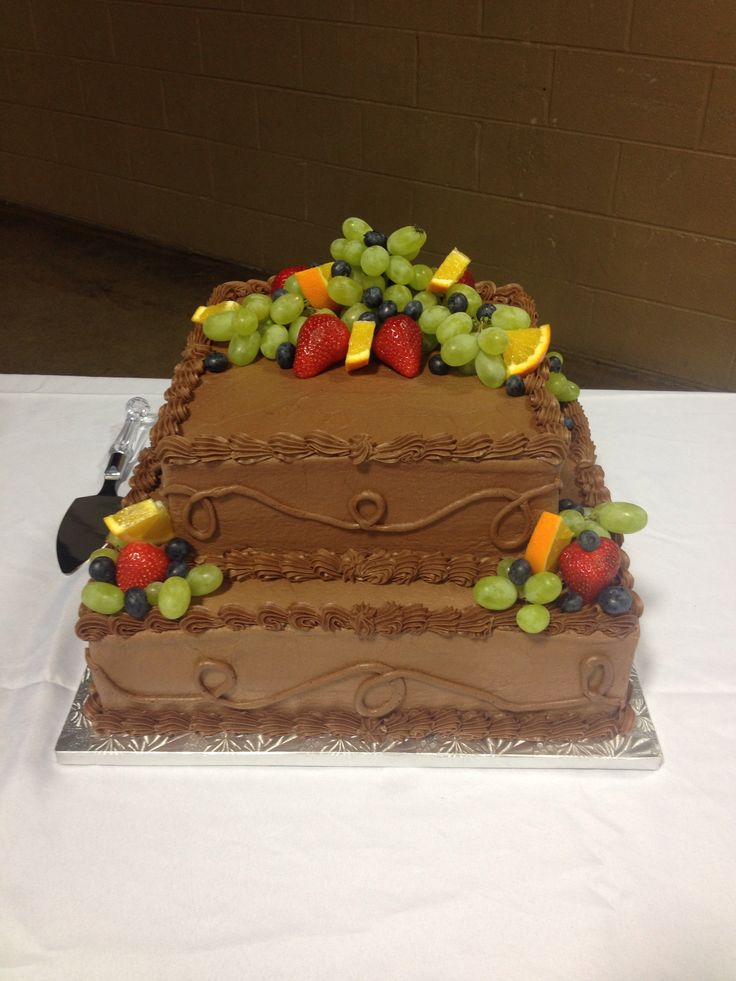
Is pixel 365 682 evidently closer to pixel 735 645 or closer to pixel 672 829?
pixel 672 829

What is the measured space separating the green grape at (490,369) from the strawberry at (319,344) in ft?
0.83

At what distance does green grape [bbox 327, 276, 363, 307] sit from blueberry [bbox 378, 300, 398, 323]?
0.06 metres

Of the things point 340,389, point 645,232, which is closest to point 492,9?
point 645,232

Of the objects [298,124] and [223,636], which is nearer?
[223,636]

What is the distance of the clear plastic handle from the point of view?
2.19 metres

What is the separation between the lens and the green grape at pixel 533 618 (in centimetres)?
143

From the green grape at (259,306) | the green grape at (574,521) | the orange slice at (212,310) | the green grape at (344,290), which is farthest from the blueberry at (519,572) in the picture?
the orange slice at (212,310)

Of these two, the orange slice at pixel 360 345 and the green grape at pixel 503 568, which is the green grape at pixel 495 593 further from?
the orange slice at pixel 360 345

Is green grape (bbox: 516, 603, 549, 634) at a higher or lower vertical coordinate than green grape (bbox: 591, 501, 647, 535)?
lower

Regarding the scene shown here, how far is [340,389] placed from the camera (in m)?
1.61

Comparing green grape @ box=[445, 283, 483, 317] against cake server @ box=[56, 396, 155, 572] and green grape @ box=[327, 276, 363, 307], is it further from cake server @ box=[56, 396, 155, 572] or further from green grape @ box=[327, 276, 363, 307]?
cake server @ box=[56, 396, 155, 572]

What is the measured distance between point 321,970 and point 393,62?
11.5 feet

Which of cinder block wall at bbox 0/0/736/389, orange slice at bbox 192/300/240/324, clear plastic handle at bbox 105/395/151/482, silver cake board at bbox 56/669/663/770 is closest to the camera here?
silver cake board at bbox 56/669/663/770

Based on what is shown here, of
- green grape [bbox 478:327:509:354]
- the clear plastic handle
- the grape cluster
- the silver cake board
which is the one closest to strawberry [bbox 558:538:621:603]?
the silver cake board
